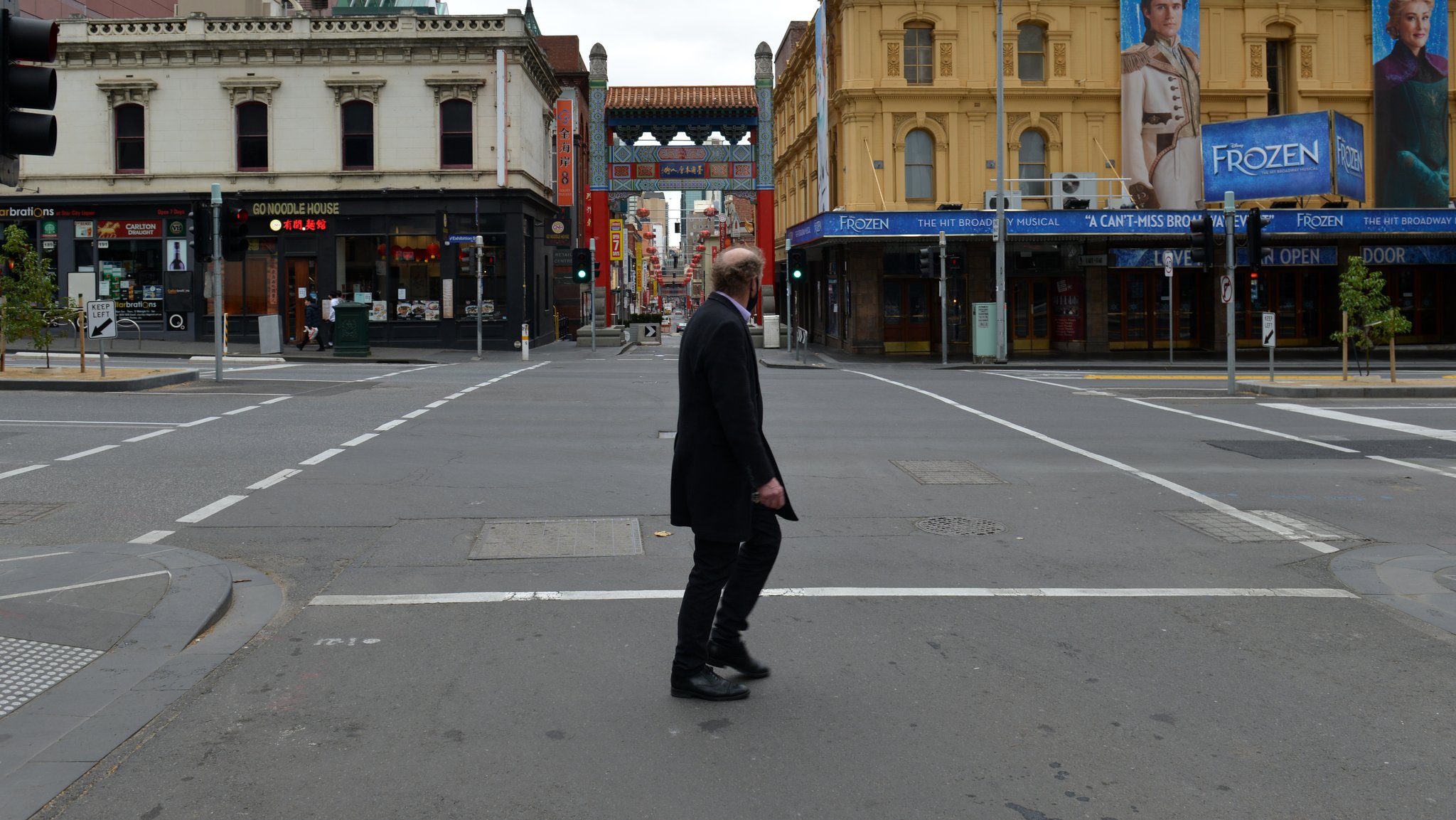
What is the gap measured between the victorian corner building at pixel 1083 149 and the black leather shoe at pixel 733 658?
29.9 m

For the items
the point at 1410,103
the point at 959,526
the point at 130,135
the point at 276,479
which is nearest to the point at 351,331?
the point at 130,135

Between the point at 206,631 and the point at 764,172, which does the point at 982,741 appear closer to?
the point at 206,631

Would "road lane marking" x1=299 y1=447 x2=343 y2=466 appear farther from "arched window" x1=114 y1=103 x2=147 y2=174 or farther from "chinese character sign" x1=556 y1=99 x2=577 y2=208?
"chinese character sign" x1=556 y1=99 x2=577 y2=208

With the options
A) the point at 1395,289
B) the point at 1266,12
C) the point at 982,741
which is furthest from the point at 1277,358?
the point at 982,741

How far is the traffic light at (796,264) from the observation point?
3631 cm

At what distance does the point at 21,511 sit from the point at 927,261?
24688 millimetres

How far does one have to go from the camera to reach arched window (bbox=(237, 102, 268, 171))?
124 ft

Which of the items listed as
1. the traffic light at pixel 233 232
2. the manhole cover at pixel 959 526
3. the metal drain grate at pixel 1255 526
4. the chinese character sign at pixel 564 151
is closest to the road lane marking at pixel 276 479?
the manhole cover at pixel 959 526

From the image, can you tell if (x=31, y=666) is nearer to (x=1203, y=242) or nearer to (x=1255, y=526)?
(x=1255, y=526)

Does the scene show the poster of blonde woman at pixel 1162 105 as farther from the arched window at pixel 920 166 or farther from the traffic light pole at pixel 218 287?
the traffic light pole at pixel 218 287

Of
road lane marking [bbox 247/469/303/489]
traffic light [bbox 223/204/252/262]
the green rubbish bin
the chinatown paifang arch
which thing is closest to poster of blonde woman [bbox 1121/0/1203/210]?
the chinatown paifang arch

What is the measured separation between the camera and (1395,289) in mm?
37938

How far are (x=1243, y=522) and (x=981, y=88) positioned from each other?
28.4 metres

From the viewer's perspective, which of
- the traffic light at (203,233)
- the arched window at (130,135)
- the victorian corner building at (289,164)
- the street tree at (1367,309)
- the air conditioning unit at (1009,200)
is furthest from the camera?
the arched window at (130,135)
